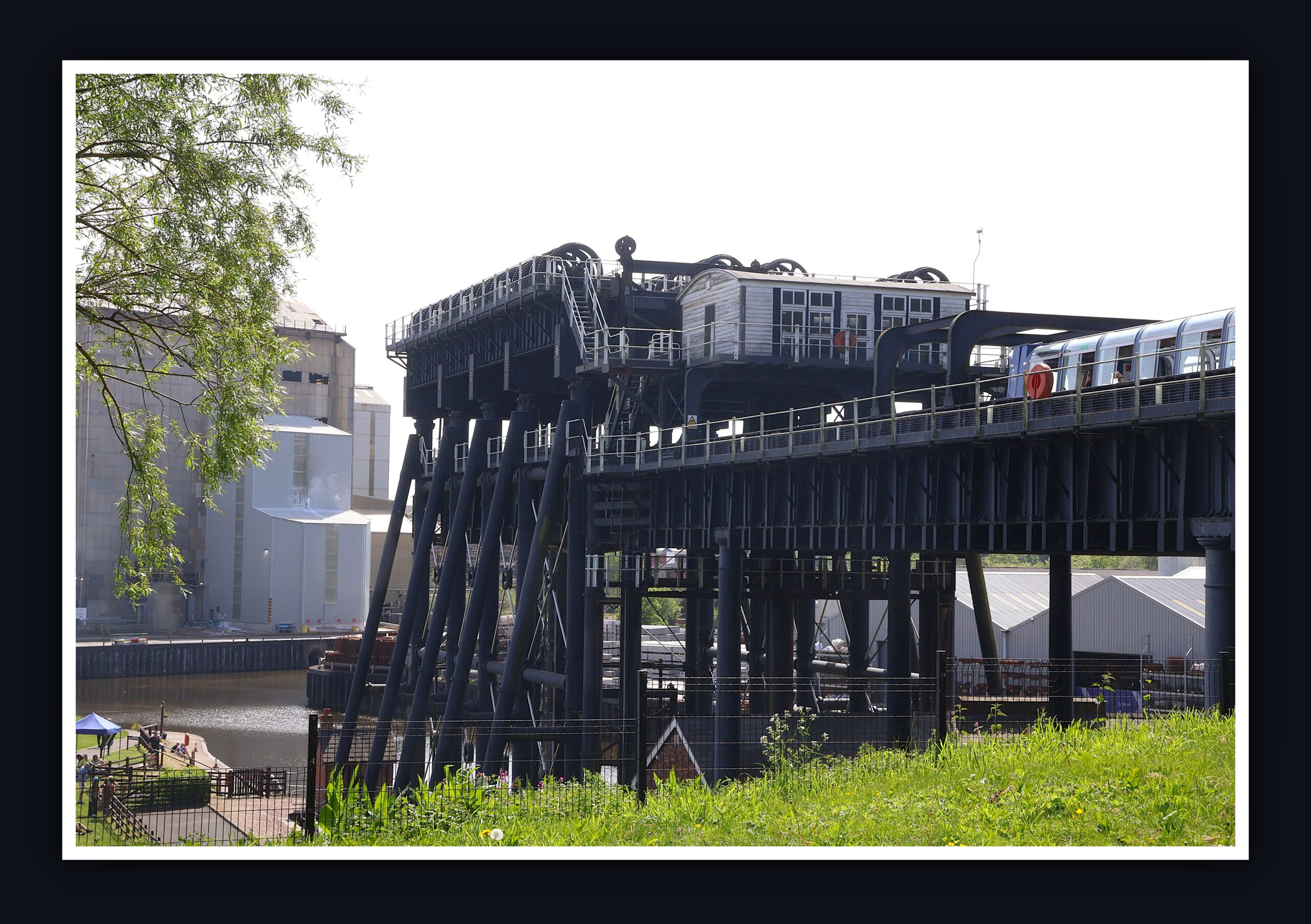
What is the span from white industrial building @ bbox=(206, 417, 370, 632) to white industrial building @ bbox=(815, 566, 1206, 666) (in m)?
51.0

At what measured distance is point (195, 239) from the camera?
18.0 metres

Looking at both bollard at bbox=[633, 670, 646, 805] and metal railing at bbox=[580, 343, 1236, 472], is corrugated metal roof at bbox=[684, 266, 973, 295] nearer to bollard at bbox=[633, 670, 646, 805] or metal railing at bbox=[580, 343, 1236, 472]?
metal railing at bbox=[580, 343, 1236, 472]

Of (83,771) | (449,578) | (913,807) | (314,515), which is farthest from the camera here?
(314,515)

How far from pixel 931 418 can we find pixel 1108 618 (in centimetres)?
3799

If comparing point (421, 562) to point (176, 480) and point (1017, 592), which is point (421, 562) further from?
point (176, 480)

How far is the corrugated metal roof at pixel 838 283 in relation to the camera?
1731 inches

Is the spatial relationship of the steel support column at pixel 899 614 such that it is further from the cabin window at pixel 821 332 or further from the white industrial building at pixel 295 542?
the white industrial building at pixel 295 542

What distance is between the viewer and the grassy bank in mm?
13852

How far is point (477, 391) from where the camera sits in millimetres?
55500

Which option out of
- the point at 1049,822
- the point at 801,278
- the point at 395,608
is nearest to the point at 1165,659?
the point at 801,278

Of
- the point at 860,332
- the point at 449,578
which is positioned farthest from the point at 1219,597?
the point at 449,578
